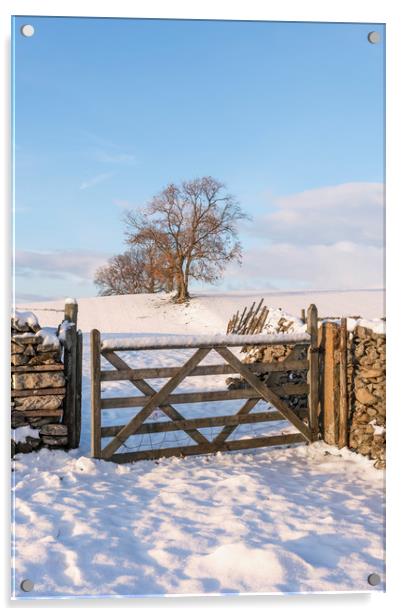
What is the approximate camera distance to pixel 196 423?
662cm

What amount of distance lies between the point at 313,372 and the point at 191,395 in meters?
1.72

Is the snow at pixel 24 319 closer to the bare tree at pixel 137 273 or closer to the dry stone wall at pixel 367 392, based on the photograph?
the dry stone wall at pixel 367 392

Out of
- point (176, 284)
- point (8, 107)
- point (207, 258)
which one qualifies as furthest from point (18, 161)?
point (176, 284)

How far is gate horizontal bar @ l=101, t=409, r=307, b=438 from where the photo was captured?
6.34 metres

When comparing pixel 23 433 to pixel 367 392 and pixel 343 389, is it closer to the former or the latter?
pixel 343 389

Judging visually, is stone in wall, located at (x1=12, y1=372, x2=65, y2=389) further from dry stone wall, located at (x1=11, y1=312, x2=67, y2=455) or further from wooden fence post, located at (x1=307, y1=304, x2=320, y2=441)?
wooden fence post, located at (x1=307, y1=304, x2=320, y2=441)

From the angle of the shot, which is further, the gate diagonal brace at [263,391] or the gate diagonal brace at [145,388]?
the gate diagonal brace at [263,391]

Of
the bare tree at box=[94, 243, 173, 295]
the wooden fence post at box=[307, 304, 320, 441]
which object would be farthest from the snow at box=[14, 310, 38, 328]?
the bare tree at box=[94, 243, 173, 295]

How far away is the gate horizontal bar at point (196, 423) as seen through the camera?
6.34m

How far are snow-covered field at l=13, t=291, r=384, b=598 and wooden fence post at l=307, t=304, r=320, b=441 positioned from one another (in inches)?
14.4

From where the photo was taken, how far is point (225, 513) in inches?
186

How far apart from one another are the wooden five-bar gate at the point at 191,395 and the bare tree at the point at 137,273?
19940mm

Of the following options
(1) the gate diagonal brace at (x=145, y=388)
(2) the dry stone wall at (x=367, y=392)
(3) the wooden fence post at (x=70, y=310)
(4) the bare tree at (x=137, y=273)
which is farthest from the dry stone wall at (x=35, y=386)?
(4) the bare tree at (x=137, y=273)

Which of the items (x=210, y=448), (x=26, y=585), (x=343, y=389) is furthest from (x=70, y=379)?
(x=343, y=389)
